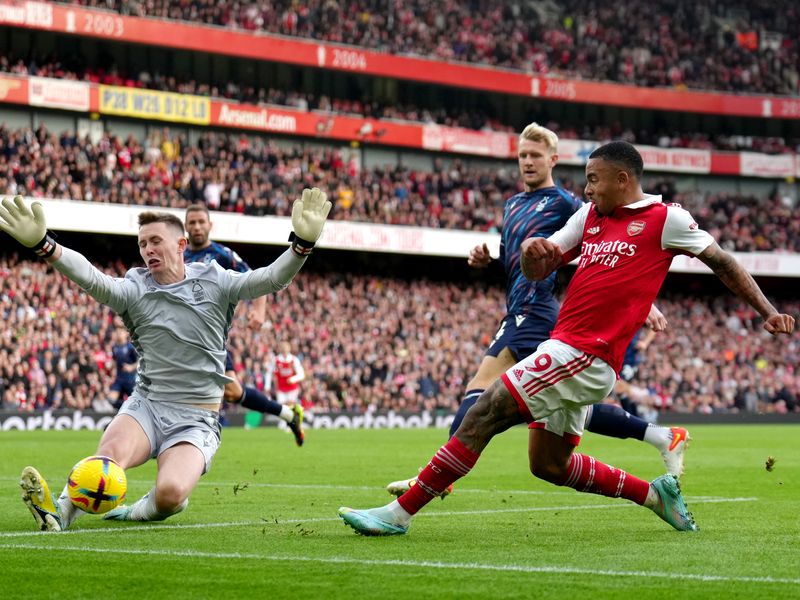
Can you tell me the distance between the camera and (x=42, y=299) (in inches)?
1201

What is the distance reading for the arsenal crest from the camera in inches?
271

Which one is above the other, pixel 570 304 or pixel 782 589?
pixel 570 304

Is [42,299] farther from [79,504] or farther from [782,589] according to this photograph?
[782,589]

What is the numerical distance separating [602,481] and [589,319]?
1.06m

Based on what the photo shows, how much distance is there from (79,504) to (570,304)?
294 cm

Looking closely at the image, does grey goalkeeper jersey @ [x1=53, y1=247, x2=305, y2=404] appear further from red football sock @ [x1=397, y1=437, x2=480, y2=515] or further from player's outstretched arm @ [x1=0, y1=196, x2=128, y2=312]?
red football sock @ [x1=397, y1=437, x2=480, y2=515]

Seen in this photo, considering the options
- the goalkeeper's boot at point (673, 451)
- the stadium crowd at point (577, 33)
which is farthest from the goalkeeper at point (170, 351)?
the stadium crowd at point (577, 33)

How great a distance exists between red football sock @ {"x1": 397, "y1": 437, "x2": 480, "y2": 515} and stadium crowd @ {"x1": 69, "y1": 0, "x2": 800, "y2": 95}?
3469 cm

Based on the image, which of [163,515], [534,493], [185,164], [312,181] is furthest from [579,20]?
[163,515]

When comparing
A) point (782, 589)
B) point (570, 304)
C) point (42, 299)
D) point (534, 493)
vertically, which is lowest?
point (42, 299)

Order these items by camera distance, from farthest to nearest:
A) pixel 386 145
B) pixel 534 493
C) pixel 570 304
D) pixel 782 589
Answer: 1. pixel 386 145
2. pixel 534 493
3. pixel 570 304
4. pixel 782 589

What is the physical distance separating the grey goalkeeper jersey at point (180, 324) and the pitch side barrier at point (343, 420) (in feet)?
64.9

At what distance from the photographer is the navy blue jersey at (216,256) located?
1298 cm

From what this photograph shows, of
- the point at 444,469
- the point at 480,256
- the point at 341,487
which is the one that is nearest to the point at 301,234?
the point at 444,469
